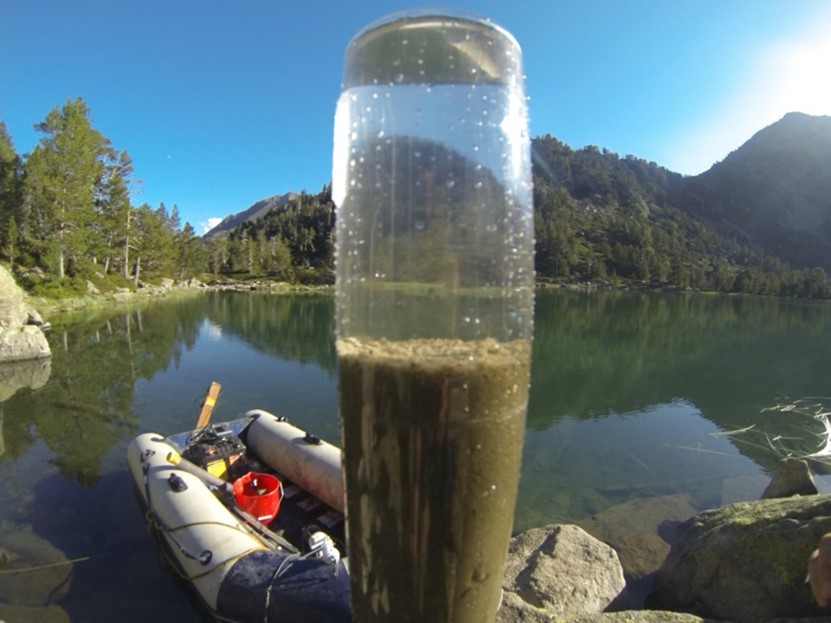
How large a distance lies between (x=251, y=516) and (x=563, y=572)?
3.79 metres

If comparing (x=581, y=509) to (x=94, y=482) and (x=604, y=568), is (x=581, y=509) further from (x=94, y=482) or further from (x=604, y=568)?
(x=94, y=482)

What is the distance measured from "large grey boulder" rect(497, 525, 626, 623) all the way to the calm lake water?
2098mm

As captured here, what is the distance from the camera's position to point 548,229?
125062 millimetres

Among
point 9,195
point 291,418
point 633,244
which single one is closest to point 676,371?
point 291,418

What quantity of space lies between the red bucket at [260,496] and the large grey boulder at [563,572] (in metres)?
3.04

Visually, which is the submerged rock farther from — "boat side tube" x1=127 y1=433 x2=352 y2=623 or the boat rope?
the boat rope

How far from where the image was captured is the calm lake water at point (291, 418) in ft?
22.1

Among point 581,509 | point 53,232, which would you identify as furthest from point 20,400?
point 53,232

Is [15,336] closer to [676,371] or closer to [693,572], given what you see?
[693,572]

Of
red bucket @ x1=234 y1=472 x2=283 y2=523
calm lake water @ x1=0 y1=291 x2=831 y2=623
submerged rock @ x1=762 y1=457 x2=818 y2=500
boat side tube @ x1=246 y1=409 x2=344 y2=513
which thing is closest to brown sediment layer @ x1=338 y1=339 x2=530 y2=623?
boat side tube @ x1=246 y1=409 x2=344 y2=513

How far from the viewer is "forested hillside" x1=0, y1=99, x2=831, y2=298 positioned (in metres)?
36.9

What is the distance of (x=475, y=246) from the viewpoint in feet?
3.06

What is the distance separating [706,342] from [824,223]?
192m

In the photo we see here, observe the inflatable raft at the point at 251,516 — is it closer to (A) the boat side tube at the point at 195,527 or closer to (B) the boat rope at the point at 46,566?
(A) the boat side tube at the point at 195,527
